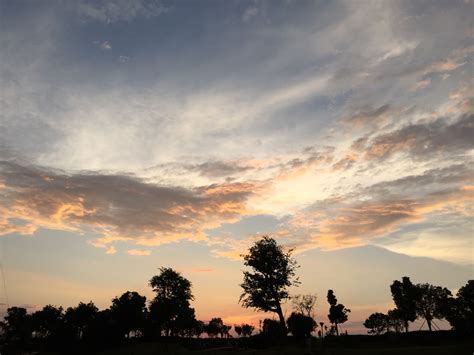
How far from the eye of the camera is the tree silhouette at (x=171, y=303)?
97312 mm

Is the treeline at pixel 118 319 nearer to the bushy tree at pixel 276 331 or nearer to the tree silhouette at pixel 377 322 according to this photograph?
the bushy tree at pixel 276 331

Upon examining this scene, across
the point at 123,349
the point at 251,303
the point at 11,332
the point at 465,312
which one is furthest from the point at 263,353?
the point at 11,332

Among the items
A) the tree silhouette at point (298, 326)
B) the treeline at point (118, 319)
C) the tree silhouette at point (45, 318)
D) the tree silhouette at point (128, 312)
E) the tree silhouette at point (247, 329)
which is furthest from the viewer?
the tree silhouette at point (247, 329)

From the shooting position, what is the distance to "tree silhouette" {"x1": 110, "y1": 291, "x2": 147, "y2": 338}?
308 ft

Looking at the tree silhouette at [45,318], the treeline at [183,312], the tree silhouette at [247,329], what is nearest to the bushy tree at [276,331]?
Answer: the treeline at [183,312]

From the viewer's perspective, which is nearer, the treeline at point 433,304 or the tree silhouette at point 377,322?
the treeline at point 433,304

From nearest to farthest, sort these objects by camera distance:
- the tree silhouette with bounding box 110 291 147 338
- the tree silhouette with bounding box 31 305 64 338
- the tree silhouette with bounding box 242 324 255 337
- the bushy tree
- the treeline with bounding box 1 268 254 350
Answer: the bushy tree < the treeline with bounding box 1 268 254 350 < the tree silhouette with bounding box 110 291 147 338 < the tree silhouette with bounding box 31 305 64 338 < the tree silhouette with bounding box 242 324 255 337

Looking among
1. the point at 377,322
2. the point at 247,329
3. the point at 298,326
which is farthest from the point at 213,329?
the point at 298,326

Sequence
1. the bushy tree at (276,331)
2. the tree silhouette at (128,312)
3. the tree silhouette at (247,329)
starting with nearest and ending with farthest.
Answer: the bushy tree at (276,331), the tree silhouette at (128,312), the tree silhouette at (247,329)

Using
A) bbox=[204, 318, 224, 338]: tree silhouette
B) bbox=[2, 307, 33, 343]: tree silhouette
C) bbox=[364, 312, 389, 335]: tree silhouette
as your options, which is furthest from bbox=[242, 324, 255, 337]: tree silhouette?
bbox=[2, 307, 33, 343]: tree silhouette

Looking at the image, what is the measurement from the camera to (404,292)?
332ft

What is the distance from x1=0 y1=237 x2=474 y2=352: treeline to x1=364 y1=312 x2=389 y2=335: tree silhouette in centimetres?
6981

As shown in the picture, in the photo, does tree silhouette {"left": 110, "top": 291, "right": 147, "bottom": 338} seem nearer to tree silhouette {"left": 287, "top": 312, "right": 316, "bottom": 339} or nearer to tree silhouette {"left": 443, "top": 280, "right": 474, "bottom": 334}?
tree silhouette {"left": 287, "top": 312, "right": 316, "bottom": 339}

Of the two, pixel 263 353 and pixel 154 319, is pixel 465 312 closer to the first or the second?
pixel 263 353
